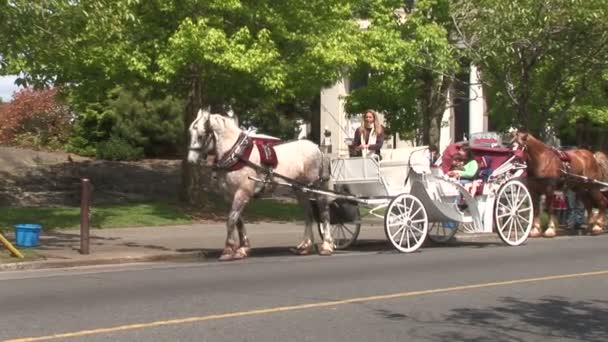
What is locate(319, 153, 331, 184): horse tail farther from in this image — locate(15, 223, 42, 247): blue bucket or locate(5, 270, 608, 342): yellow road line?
locate(15, 223, 42, 247): blue bucket

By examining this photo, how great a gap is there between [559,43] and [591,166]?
3004 millimetres

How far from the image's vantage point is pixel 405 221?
15.5 meters

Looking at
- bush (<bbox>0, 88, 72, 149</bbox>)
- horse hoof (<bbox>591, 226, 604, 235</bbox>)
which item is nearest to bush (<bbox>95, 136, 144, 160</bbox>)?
bush (<bbox>0, 88, 72, 149</bbox>)

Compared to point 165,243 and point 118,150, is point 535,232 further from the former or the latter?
point 118,150

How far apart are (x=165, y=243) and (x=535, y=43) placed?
31.6ft

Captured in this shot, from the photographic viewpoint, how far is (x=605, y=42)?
21.0m

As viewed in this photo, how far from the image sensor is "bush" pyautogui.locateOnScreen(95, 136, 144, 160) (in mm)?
34562

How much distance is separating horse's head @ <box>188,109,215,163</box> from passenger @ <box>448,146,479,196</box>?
4542mm

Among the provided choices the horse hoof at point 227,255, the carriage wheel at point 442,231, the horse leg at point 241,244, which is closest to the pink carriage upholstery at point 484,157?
the carriage wheel at point 442,231

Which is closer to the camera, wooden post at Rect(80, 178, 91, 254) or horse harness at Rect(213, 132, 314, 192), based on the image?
horse harness at Rect(213, 132, 314, 192)

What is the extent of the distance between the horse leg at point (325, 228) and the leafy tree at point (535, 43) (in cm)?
730

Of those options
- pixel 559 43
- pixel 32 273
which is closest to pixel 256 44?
pixel 559 43

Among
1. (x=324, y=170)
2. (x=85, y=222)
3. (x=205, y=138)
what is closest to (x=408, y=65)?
(x=324, y=170)

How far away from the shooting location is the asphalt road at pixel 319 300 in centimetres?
847
